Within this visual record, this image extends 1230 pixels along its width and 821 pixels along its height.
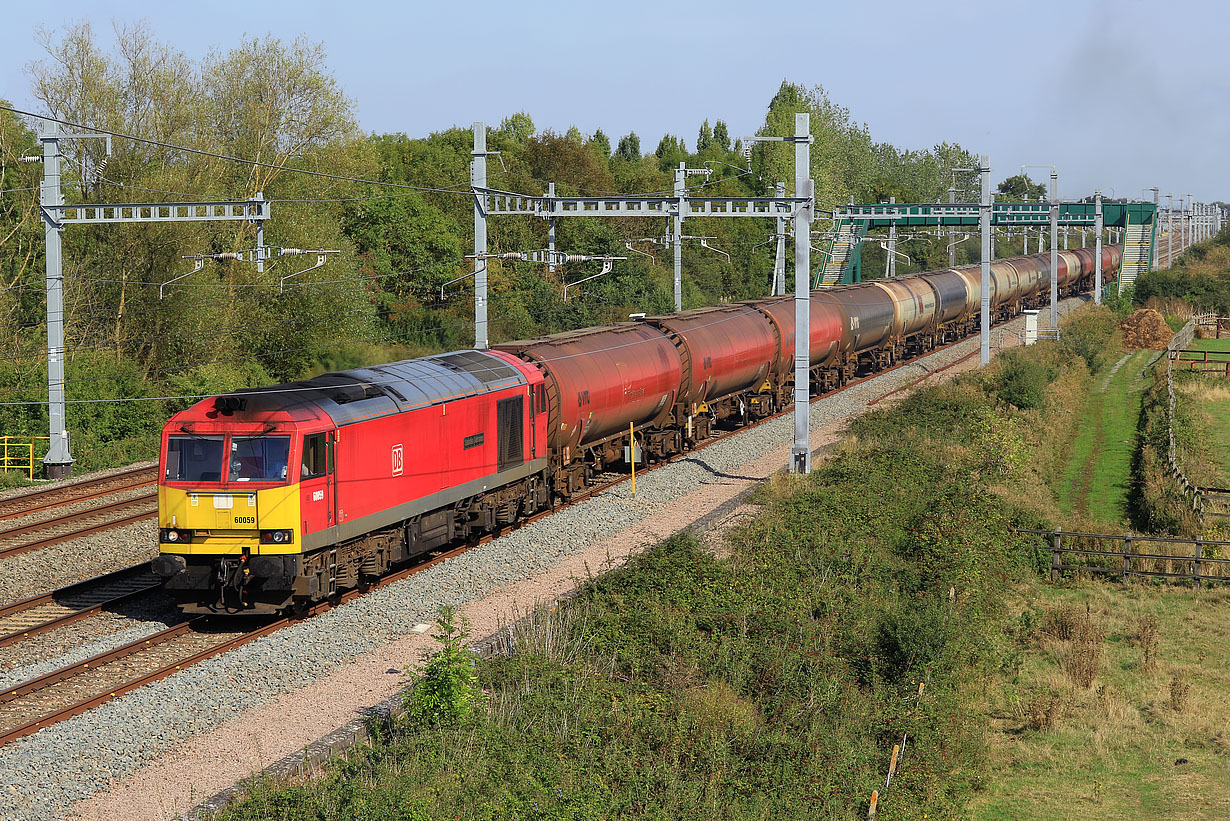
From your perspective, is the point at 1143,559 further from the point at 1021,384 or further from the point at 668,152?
the point at 668,152

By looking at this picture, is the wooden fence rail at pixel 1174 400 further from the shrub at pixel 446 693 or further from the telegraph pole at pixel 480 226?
the shrub at pixel 446 693

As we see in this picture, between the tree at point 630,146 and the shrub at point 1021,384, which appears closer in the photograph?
the shrub at point 1021,384

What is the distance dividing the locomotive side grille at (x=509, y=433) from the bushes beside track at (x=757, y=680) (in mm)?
4600

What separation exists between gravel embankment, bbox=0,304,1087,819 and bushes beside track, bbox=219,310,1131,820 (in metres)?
2.49

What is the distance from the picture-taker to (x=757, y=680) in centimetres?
1748

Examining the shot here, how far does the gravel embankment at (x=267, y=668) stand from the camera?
13.6m

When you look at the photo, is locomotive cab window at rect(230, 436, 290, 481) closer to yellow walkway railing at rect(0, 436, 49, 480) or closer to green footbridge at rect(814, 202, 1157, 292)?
yellow walkway railing at rect(0, 436, 49, 480)

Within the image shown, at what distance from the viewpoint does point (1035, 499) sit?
99.0 feet

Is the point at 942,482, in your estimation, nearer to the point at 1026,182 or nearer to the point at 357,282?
the point at 357,282

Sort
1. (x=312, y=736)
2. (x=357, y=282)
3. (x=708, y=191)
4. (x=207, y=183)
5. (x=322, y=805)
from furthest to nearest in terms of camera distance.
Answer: (x=708, y=191) < (x=357, y=282) < (x=207, y=183) < (x=312, y=736) < (x=322, y=805)

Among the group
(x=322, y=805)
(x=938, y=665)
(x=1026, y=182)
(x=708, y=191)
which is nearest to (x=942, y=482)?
(x=938, y=665)

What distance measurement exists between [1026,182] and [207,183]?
12812 cm

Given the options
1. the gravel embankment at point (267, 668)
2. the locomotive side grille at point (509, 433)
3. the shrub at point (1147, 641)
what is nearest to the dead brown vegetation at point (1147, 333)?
the gravel embankment at point (267, 668)

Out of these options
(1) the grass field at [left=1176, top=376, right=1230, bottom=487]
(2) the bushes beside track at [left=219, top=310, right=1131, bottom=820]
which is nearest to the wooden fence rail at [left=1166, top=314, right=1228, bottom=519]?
(1) the grass field at [left=1176, top=376, right=1230, bottom=487]
